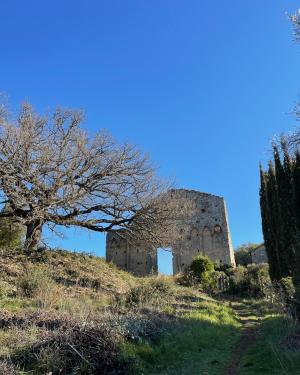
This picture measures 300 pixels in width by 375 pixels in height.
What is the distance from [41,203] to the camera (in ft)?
52.8

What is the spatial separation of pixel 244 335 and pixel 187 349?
11.6 ft

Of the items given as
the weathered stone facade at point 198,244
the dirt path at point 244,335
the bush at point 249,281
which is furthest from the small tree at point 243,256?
the dirt path at point 244,335

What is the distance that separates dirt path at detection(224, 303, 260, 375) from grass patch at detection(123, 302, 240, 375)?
0.52 feet

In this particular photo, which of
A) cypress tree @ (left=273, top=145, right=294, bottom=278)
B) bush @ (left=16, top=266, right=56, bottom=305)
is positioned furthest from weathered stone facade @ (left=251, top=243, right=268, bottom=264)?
bush @ (left=16, top=266, right=56, bottom=305)

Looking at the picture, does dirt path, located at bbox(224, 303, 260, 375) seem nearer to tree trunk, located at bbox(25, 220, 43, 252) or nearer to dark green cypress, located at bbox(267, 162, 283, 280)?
dark green cypress, located at bbox(267, 162, 283, 280)

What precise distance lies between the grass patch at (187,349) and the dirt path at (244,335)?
158mm

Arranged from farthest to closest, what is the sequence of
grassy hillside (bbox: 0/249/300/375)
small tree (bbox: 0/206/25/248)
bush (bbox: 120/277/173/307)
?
small tree (bbox: 0/206/25/248) → bush (bbox: 120/277/173/307) → grassy hillside (bbox: 0/249/300/375)

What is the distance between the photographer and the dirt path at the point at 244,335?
25.5 ft

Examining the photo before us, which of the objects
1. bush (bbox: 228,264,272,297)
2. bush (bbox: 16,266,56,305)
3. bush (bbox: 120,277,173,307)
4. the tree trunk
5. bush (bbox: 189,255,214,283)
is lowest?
bush (bbox: 120,277,173,307)

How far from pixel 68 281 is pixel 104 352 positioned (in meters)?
9.07

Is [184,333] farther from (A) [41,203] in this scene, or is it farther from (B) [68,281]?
(A) [41,203]

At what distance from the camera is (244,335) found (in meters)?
11.6

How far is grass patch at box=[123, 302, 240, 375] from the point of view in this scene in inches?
283

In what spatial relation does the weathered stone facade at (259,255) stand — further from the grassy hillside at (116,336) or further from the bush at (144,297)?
the bush at (144,297)
